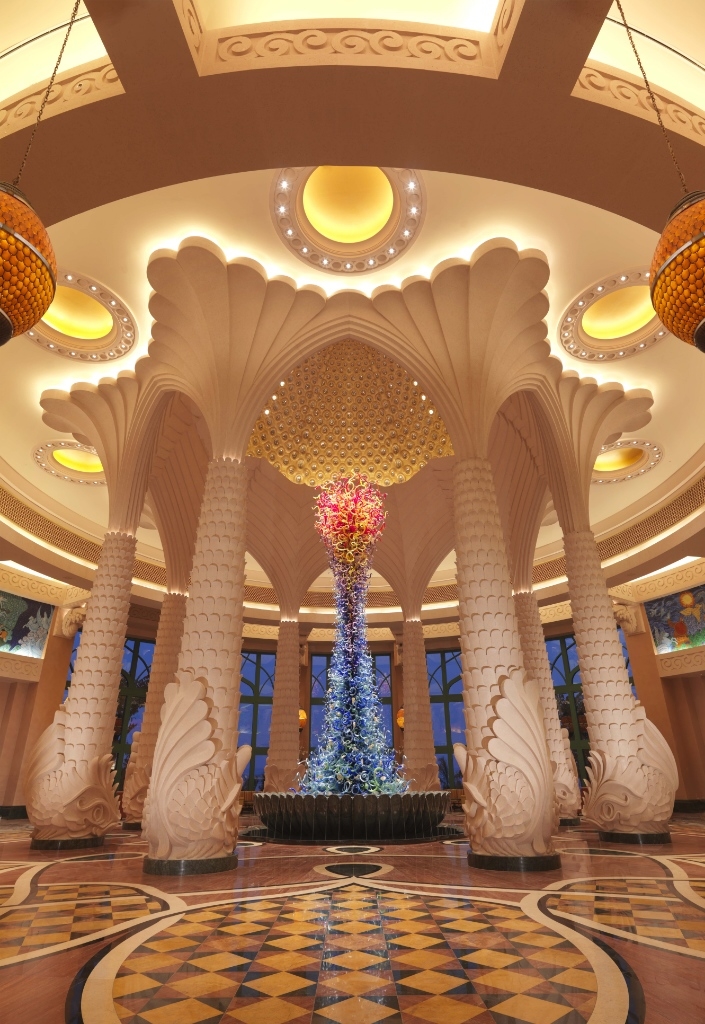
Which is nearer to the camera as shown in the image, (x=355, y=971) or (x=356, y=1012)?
(x=356, y=1012)

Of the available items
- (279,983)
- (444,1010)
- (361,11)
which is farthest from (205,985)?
(361,11)

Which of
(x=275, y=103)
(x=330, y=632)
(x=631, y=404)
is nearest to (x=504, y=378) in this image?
(x=631, y=404)

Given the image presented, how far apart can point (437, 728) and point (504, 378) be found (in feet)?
43.5

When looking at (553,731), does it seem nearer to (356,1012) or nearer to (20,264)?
(356,1012)

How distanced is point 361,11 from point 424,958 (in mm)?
5153

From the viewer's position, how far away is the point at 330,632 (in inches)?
698

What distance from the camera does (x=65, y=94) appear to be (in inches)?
133

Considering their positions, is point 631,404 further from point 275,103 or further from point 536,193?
point 275,103

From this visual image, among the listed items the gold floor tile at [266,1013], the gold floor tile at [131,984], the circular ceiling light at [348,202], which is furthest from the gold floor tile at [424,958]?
the circular ceiling light at [348,202]

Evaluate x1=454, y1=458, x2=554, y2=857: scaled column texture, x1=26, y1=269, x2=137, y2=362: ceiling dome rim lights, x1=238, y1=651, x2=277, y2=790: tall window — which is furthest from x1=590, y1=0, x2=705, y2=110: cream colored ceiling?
x1=238, y1=651, x2=277, y2=790: tall window

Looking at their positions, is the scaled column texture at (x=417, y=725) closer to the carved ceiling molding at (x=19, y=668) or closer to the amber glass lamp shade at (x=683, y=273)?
the carved ceiling molding at (x=19, y=668)

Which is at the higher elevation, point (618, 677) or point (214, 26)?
point (214, 26)

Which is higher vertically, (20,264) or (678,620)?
(678,620)

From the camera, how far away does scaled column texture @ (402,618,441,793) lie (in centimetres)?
1164
